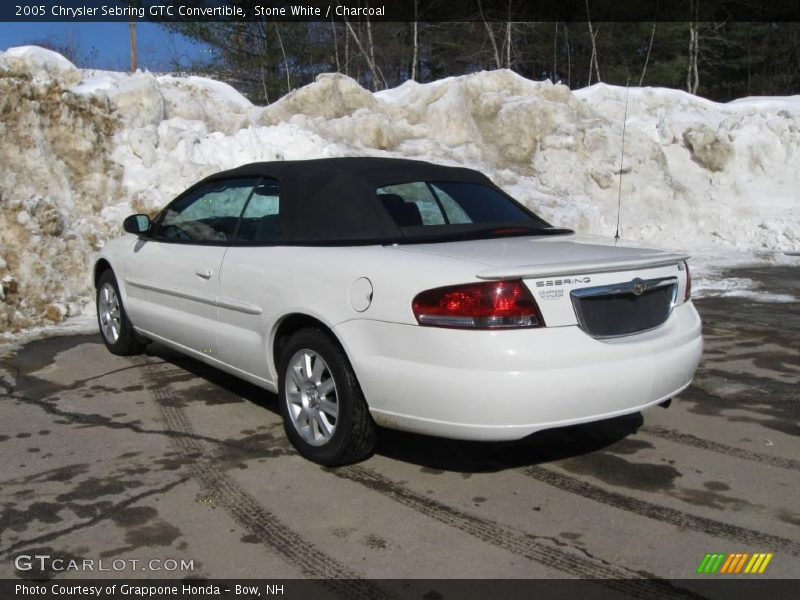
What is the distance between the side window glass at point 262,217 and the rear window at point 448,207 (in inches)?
26.6

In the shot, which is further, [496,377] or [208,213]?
[208,213]

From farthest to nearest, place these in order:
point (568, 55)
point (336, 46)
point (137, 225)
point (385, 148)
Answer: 1. point (568, 55)
2. point (336, 46)
3. point (385, 148)
4. point (137, 225)

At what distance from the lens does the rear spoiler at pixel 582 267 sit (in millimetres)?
3266

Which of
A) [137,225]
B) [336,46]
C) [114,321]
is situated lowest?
[114,321]

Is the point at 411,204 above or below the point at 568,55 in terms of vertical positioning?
below

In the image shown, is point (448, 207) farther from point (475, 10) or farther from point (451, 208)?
point (475, 10)

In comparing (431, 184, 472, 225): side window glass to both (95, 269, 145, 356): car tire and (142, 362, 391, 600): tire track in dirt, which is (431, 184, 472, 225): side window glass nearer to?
(142, 362, 391, 600): tire track in dirt

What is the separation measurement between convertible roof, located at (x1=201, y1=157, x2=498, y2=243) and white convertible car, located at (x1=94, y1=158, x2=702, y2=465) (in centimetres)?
1

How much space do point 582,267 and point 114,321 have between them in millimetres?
4432

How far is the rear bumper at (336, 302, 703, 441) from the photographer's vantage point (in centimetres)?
324

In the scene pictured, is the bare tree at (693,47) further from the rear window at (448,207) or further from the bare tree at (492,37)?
the rear window at (448,207)

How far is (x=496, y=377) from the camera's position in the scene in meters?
3.22

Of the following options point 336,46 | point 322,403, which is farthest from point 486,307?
point 336,46

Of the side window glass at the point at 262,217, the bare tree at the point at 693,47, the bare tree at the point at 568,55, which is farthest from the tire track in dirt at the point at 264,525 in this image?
the bare tree at the point at 568,55
